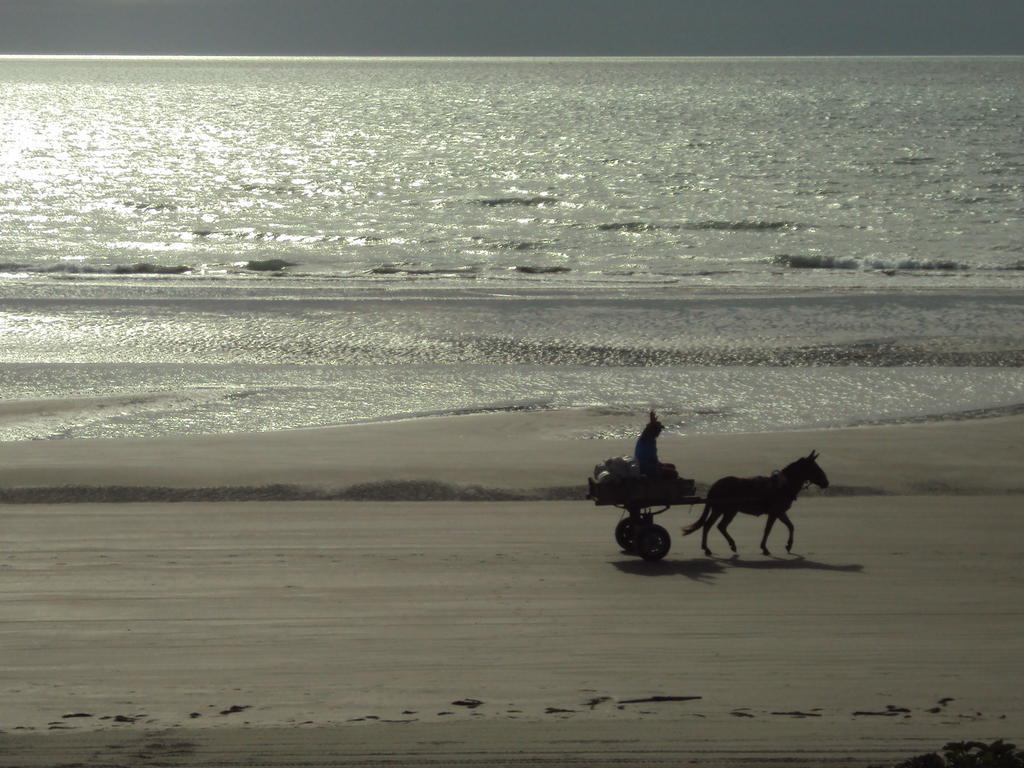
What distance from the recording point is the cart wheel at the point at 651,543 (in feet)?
30.1

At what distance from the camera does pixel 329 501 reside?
11258mm

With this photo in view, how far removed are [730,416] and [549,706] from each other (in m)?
9.59

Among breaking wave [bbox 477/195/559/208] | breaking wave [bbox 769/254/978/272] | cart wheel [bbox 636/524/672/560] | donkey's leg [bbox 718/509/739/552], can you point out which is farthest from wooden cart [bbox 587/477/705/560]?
breaking wave [bbox 477/195/559/208]

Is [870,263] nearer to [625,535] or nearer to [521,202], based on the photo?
[521,202]

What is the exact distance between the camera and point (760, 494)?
9453mm

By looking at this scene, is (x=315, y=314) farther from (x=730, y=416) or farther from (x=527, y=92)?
(x=527, y=92)

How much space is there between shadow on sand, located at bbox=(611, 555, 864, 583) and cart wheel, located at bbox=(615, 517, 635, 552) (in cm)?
11

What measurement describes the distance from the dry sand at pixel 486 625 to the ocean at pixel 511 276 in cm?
366

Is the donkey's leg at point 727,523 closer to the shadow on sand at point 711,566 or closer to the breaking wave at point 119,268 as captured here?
the shadow on sand at point 711,566

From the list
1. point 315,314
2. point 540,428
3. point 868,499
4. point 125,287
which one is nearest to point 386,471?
point 540,428

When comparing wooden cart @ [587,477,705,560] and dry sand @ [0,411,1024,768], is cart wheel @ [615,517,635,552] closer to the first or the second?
wooden cart @ [587,477,705,560]

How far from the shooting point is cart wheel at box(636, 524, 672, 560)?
30.1 feet

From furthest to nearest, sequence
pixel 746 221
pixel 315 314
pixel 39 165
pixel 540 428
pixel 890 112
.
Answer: pixel 890 112 < pixel 39 165 < pixel 746 221 < pixel 315 314 < pixel 540 428

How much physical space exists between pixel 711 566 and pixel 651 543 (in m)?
0.50
